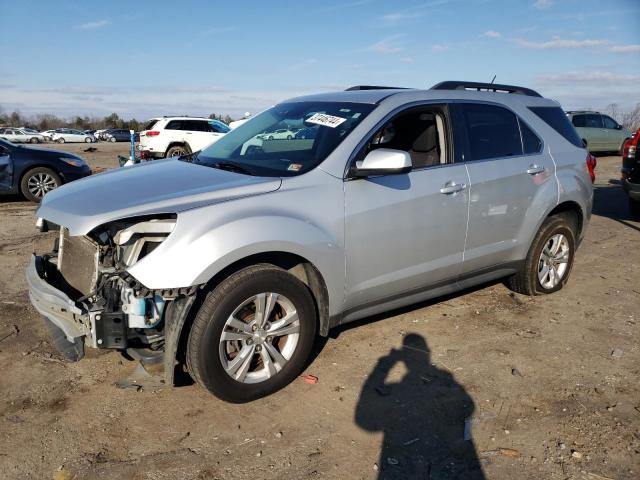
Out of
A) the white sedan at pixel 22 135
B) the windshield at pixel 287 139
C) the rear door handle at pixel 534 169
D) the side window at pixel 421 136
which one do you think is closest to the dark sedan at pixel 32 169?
the windshield at pixel 287 139

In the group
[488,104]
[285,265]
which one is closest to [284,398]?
[285,265]

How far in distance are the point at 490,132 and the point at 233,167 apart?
2190 millimetres

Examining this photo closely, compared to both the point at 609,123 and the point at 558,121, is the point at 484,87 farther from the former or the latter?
the point at 609,123

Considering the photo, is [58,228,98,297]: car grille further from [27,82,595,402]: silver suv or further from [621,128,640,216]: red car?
[621,128,640,216]: red car

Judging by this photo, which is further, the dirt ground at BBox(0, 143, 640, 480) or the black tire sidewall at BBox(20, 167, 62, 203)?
the black tire sidewall at BBox(20, 167, 62, 203)

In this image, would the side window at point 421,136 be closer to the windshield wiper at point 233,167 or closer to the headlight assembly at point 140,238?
the windshield wiper at point 233,167

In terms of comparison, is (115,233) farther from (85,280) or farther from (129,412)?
(129,412)

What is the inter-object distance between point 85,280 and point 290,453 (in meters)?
1.62

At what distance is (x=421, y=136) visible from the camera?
14.0ft

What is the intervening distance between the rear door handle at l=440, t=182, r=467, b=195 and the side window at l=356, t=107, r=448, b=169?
0.20 metres

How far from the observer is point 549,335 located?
435 cm

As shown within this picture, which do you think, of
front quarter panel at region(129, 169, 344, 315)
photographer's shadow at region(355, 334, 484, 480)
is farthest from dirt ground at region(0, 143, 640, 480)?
front quarter panel at region(129, 169, 344, 315)

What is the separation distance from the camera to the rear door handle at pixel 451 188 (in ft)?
12.8

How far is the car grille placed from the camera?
10.4ft
